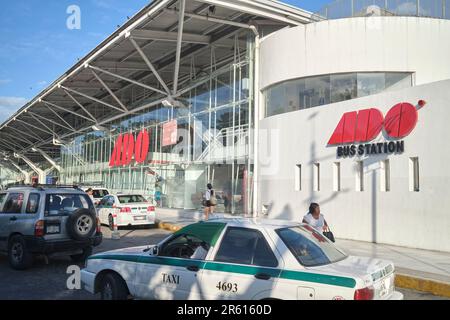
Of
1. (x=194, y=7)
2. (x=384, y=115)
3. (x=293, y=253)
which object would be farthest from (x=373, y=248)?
(x=194, y=7)

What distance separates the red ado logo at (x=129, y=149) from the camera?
32.2 m

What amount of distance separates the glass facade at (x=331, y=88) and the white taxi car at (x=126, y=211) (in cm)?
699

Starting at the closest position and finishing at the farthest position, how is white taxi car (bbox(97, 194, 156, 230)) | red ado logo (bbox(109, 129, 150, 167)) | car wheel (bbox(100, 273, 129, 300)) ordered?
car wheel (bbox(100, 273, 129, 300)), white taxi car (bbox(97, 194, 156, 230)), red ado logo (bbox(109, 129, 150, 167))

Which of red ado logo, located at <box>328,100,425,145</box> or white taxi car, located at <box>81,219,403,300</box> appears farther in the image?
red ado logo, located at <box>328,100,425,145</box>

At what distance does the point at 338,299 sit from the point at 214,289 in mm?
1548

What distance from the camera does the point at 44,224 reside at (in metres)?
9.73

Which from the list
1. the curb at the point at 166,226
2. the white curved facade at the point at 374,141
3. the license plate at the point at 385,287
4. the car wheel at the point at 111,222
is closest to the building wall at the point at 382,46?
the white curved facade at the point at 374,141

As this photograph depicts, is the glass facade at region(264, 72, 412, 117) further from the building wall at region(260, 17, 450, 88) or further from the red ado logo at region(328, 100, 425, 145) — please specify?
the red ado logo at region(328, 100, 425, 145)

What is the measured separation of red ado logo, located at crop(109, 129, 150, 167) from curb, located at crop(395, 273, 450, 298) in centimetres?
2457

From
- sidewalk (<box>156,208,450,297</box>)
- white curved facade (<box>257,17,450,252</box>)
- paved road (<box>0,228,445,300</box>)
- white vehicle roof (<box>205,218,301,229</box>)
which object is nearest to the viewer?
white vehicle roof (<box>205,218,301,229</box>)

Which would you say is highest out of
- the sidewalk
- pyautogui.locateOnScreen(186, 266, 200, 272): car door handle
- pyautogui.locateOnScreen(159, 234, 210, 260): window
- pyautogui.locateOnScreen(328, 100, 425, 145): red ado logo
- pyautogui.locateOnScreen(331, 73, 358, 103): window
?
pyautogui.locateOnScreen(331, 73, 358, 103): window

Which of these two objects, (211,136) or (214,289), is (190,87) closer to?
(211,136)

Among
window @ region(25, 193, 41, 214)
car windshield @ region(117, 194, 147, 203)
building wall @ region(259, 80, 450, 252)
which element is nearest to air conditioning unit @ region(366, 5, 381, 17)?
building wall @ region(259, 80, 450, 252)

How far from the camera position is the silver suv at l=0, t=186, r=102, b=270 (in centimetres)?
968
